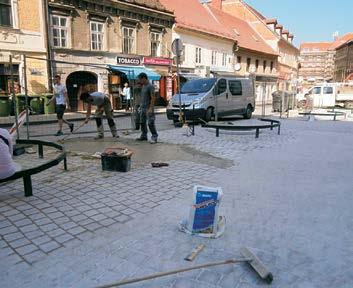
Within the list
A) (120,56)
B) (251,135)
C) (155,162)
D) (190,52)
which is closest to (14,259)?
(155,162)

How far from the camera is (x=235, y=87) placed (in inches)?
610

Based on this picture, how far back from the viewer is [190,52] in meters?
28.5

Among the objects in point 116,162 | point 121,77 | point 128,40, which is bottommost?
point 116,162

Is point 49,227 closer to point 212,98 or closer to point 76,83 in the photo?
point 212,98

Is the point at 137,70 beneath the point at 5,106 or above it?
above

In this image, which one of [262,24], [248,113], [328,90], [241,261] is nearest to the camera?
[241,261]

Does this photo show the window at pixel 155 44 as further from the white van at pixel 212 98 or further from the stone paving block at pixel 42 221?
the stone paving block at pixel 42 221

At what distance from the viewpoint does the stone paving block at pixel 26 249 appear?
3211 millimetres

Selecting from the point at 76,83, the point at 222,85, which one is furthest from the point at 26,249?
the point at 76,83

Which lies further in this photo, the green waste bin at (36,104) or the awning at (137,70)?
the awning at (137,70)

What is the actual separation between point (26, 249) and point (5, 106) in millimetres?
14917

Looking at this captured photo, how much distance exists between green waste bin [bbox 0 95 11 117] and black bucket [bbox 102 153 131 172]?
487 inches

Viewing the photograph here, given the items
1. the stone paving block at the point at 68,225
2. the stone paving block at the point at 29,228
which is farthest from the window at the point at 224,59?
the stone paving block at the point at 29,228

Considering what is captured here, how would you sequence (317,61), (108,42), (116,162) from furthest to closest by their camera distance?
(317,61)
(108,42)
(116,162)
